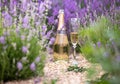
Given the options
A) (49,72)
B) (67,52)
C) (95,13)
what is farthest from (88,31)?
(49,72)

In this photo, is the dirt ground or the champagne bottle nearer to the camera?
the dirt ground

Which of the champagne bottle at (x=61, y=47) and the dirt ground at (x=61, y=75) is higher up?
the champagne bottle at (x=61, y=47)

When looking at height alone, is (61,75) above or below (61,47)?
below

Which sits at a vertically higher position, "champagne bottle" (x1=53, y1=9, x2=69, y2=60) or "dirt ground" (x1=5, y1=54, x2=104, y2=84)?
"champagne bottle" (x1=53, y1=9, x2=69, y2=60)

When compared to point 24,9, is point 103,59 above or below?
below

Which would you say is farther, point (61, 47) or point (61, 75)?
point (61, 47)

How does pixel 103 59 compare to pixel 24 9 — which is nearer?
pixel 103 59

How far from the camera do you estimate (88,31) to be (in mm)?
4457

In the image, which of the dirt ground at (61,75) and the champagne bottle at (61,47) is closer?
the dirt ground at (61,75)

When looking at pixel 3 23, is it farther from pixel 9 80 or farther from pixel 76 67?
pixel 76 67

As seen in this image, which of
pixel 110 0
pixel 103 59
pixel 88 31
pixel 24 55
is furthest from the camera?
pixel 110 0

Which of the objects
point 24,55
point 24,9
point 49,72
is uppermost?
point 24,9

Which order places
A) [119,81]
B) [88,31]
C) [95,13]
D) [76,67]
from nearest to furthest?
[119,81], [76,67], [88,31], [95,13]

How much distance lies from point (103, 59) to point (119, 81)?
0.72ft
